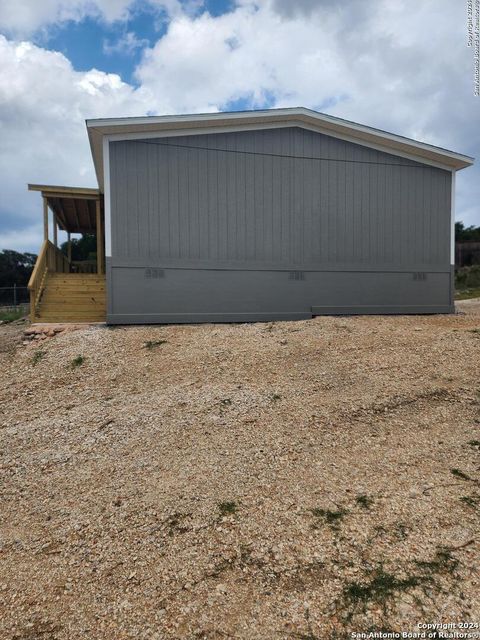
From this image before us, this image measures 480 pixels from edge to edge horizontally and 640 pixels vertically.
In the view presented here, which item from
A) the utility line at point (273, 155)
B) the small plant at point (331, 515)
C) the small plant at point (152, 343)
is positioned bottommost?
the small plant at point (331, 515)

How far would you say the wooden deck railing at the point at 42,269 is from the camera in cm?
791

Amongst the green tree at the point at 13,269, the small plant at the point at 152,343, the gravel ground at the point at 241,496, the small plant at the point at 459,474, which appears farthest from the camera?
the green tree at the point at 13,269

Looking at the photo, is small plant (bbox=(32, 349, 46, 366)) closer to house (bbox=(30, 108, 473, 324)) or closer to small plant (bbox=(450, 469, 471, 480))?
house (bbox=(30, 108, 473, 324))

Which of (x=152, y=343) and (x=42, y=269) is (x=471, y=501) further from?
(x=42, y=269)

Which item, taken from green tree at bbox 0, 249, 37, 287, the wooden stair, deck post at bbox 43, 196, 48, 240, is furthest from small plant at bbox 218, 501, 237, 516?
green tree at bbox 0, 249, 37, 287

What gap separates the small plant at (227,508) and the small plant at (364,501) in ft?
2.77

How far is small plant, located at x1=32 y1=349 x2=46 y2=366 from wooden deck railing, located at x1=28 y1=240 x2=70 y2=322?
1635 mm

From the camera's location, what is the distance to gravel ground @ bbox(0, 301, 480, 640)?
1.97 metres

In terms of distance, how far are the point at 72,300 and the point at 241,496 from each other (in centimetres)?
722

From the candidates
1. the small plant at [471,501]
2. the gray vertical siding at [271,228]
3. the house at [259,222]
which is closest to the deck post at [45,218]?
the house at [259,222]

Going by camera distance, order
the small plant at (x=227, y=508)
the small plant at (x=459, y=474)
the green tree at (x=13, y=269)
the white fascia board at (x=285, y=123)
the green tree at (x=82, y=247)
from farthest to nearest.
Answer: the green tree at (x=13, y=269), the green tree at (x=82, y=247), the white fascia board at (x=285, y=123), the small plant at (x=459, y=474), the small plant at (x=227, y=508)

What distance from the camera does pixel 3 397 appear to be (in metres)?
5.07

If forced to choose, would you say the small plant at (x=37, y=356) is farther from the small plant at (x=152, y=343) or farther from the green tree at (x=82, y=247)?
the green tree at (x=82, y=247)

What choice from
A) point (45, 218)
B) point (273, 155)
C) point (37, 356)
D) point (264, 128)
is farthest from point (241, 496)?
point (45, 218)
